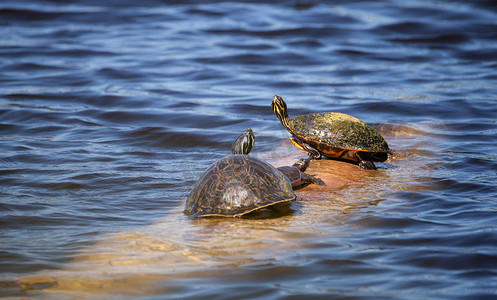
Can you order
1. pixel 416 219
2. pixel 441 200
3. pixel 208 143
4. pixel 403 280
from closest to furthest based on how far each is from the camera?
pixel 403 280 → pixel 416 219 → pixel 441 200 → pixel 208 143

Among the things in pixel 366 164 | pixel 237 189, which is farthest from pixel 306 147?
pixel 237 189

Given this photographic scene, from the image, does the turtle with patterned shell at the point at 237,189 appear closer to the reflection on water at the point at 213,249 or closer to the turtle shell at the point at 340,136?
the reflection on water at the point at 213,249

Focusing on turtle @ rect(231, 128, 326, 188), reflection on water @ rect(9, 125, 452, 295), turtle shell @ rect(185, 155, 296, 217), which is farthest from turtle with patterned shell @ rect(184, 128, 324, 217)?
turtle @ rect(231, 128, 326, 188)

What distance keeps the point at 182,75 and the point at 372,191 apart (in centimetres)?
741

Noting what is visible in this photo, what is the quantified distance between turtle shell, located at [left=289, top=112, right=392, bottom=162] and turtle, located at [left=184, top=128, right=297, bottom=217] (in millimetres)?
1052

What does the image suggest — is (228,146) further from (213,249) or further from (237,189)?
(213,249)

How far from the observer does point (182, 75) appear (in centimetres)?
1142

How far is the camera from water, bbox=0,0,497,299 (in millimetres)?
3223

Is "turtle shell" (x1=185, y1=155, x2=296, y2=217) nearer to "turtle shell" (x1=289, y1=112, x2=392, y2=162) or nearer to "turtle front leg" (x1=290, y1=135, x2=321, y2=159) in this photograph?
"turtle shell" (x1=289, y1=112, x2=392, y2=162)

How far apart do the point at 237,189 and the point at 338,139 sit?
1.59 metres

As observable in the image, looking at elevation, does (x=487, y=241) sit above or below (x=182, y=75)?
below

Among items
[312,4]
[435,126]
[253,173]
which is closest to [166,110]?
[435,126]

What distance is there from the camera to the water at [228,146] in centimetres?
322

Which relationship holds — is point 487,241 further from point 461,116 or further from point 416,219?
point 461,116
